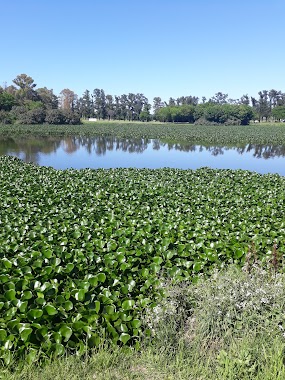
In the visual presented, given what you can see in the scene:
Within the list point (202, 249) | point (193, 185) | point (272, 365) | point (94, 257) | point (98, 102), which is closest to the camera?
point (272, 365)

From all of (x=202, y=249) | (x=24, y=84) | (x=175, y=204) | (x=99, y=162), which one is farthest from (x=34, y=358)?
(x=24, y=84)

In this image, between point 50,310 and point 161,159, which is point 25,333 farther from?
point 161,159

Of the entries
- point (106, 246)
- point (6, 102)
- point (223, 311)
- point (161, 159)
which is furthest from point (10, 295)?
point (6, 102)

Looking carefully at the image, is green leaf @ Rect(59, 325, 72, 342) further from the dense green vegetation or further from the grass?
the grass

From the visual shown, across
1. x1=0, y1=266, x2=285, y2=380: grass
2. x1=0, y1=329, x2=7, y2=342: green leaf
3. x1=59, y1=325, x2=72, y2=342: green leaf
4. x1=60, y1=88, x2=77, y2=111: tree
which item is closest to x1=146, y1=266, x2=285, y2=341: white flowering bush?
x1=0, y1=266, x2=285, y2=380: grass

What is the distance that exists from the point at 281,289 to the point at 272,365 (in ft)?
3.44

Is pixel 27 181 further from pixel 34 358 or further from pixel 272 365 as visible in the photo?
pixel 272 365

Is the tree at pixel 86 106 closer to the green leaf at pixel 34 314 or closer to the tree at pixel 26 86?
the tree at pixel 26 86

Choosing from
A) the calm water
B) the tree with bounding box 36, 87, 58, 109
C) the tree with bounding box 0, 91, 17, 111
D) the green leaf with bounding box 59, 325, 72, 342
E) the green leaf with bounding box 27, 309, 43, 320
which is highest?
the tree with bounding box 36, 87, 58, 109

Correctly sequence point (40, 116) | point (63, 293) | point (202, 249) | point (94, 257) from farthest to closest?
point (40, 116) → point (202, 249) → point (94, 257) → point (63, 293)

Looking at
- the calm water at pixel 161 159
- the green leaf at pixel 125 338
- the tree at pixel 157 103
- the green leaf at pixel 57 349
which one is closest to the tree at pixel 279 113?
the tree at pixel 157 103

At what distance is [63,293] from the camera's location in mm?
4293

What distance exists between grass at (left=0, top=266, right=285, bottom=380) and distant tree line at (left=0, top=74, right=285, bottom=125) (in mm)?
65162

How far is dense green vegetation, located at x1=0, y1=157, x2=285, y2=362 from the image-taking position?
153 inches
